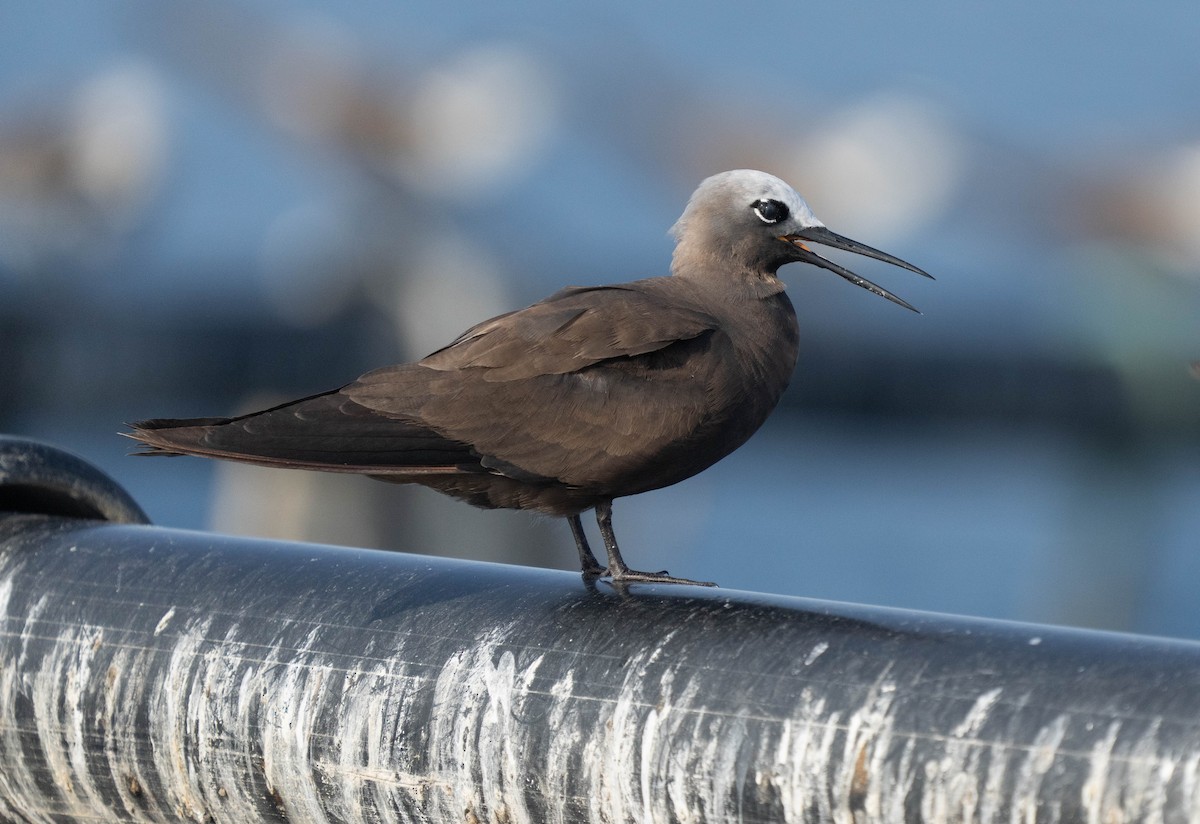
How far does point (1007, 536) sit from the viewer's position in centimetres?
3509

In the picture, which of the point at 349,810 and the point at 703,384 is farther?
the point at 703,384

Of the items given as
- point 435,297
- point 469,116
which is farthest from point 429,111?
point 435,297

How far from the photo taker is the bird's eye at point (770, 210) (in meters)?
5.50

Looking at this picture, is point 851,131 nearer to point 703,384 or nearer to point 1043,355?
point 1043,355

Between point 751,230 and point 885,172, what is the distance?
21.2 meters

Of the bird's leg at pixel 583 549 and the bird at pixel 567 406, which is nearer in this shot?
the bird at pixel 567 406

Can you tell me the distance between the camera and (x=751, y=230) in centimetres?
546

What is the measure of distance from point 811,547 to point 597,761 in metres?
29.5

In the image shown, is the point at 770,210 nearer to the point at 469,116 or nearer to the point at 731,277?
the point at 731,277

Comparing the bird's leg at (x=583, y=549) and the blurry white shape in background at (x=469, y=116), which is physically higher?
the blurry white shape in background at (x=469, y=116)

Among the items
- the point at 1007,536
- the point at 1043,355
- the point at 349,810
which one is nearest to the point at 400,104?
the point at 1043,355

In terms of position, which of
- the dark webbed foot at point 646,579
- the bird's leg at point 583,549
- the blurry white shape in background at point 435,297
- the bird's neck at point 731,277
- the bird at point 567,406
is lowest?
the dark webbed foot at point 646,579

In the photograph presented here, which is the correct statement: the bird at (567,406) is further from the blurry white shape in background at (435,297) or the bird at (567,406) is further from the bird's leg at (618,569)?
the blurry white shape in background at (435,297)

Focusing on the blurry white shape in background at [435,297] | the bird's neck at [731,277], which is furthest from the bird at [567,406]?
the blurry white shape in background at [435,297]
